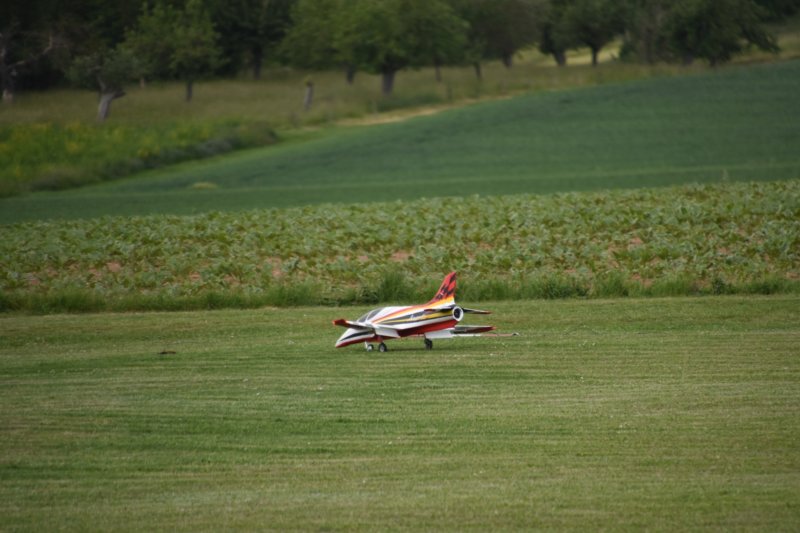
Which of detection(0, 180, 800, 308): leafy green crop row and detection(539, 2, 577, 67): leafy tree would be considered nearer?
detection(0, 180, 800, 308): leafy green crop row

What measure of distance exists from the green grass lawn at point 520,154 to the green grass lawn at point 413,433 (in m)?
24.7

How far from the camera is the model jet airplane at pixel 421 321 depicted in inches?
642

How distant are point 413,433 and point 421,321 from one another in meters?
4.79

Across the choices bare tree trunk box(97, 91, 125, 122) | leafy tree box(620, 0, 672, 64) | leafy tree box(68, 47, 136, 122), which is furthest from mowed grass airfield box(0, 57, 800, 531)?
leafy tree box(620, 0, 672, 64)

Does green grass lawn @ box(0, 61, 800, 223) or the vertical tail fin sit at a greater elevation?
the vertical tail fin

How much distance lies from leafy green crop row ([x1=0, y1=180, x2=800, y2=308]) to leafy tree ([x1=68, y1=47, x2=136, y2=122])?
3282 cm

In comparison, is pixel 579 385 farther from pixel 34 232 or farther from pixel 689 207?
pixel 34 232

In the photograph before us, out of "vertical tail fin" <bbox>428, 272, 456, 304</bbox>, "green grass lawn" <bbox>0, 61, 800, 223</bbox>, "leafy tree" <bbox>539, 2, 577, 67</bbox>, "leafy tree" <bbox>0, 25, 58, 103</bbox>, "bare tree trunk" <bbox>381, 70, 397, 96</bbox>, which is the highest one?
"leafy tree" <bbox>539, 2, 577, 67</bbox>

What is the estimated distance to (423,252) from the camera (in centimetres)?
2697

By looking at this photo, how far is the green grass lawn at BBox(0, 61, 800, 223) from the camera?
4378 centimetres

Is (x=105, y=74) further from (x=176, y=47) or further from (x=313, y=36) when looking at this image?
(x=313, y=36)

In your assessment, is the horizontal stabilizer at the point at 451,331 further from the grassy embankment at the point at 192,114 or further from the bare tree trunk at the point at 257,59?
the bare tree trunk at the point at 257,59

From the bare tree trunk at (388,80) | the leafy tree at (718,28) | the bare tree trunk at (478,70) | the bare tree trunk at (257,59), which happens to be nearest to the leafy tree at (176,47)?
the bare tree trunk at (257,59)

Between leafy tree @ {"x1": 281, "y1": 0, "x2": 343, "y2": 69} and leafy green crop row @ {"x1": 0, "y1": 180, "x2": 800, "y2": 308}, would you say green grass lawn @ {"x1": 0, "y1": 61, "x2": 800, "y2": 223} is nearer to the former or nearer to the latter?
leafy green crop row @ {"x1": 0, "y1": 180, "x2": 800, "y2": 308}
